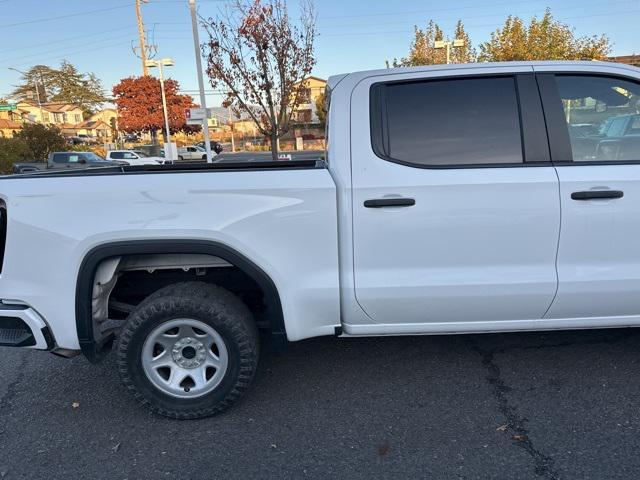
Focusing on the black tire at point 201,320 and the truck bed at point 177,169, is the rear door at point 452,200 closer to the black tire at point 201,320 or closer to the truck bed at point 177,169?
the truck bed at point 177,169

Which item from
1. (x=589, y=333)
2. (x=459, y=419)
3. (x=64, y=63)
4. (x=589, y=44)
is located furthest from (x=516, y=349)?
(x=64, y=63)

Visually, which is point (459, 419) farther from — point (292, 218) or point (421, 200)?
point (292, 218)

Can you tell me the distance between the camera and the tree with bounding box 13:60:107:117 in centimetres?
7425

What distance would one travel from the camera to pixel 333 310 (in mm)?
2797

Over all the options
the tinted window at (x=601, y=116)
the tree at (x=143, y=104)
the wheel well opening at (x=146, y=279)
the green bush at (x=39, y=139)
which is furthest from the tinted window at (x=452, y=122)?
the tree at (x=143, y=104)

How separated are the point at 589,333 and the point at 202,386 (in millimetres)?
2994

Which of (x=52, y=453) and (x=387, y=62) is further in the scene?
(x=387, y=62)

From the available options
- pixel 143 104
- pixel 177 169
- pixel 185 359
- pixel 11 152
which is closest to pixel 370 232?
pixel 185 359

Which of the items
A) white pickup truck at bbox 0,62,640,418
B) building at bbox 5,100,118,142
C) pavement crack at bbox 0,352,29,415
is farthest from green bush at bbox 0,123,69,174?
building at bbox 5,100,118,142

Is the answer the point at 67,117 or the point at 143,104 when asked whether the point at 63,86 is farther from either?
the point at 143,104

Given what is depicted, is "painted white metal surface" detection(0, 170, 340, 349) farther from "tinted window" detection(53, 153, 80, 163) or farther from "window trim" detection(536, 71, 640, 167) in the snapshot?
"tinted window" detection(53, 153, 80, 163)

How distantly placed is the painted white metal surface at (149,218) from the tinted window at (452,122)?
544mm

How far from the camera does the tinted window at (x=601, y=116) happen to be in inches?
113

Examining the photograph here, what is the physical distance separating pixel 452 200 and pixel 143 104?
158ft
